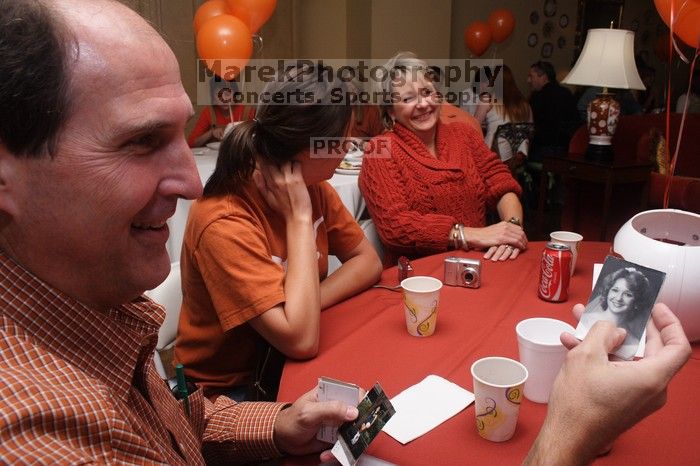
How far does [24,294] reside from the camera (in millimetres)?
600

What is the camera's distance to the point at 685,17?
171 cm

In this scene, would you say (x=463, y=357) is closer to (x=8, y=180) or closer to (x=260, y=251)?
(x=260, y=251)

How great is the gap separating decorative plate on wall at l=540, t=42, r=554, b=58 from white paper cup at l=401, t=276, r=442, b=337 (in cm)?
684

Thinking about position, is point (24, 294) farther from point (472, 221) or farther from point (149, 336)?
point (472, 221)

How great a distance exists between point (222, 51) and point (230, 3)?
2.18ft

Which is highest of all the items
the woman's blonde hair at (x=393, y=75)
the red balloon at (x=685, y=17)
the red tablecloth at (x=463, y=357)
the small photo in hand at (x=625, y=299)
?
the red balloon at (x=685, y=17)

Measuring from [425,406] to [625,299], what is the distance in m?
0.37

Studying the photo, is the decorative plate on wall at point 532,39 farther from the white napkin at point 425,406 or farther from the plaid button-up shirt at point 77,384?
the plaid button-up shirt at point 77,384

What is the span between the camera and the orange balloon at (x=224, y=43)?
357cm

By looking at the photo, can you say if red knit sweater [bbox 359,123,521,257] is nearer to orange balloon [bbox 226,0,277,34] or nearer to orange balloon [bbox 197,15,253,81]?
orange balloon [bbox 197,15,253,81]

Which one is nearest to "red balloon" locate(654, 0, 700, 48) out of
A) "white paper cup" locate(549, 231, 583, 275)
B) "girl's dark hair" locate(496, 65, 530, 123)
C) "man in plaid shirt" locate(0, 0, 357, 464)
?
"white paper cup" locate(549, 231, 583, 275)

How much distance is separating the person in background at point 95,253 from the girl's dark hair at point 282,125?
656 mm

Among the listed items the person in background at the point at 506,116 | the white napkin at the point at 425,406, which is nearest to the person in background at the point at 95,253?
the white napkin at the point at 425,406

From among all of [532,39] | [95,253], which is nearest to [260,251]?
[95,253]
